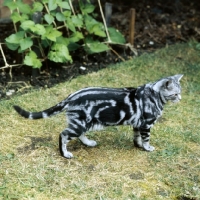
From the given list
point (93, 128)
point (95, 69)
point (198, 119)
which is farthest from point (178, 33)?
point (93, 128)

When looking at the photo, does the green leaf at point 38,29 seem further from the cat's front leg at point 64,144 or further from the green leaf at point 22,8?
the cat's front leg at point 64,144

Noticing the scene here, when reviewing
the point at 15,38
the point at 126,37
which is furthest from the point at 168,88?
the point at 126,37

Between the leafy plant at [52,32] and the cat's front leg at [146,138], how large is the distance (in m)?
1.81

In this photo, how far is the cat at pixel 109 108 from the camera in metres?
3.91

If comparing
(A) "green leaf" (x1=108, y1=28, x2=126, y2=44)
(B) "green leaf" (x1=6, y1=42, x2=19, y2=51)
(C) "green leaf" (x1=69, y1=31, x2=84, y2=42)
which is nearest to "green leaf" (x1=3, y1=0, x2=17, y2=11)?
(B) "green leaf" (x1=6, y1=42, x2=19, y2=51)

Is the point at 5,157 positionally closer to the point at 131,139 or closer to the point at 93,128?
the point at 93,128

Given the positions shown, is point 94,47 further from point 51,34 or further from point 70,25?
point 51,34

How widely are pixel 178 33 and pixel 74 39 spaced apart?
2221 mm

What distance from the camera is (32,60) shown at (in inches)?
215

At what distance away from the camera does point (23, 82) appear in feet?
18.4

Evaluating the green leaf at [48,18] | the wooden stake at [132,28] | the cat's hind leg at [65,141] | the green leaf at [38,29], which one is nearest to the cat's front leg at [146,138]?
the cat's hind leg at [65,141]

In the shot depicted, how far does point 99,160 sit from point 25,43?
2.01 meters

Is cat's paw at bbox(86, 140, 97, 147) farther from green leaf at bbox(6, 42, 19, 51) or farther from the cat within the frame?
green leaf at bbox(6, 42, 19, 51)

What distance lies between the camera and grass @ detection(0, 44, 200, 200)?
368 cm
